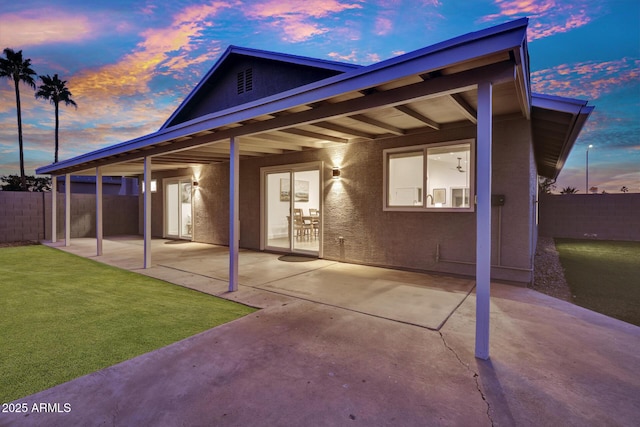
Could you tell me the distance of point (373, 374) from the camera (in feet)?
7.41

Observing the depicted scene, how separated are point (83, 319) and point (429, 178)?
645 cm

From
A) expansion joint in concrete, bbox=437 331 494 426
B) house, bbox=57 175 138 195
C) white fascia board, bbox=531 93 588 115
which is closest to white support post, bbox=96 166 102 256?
expansion joint in concrete, bbox=437 331 494 426

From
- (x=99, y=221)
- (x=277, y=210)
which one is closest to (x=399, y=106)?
(x=277, y=210)

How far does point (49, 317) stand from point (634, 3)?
21.4 metres

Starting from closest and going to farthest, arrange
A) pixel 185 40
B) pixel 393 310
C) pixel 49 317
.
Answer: pixel 49 317, pixel 393 310, pixel 185 40

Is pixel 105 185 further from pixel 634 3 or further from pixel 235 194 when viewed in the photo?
pixel 634 3

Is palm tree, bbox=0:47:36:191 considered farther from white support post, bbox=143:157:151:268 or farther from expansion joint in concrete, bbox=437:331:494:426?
expansion joint in concrete, bbox=437:331:494:426

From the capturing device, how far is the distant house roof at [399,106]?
7.91ft

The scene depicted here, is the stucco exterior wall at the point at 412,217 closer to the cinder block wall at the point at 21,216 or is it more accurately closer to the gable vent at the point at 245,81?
the gable vent at the point at 245,81

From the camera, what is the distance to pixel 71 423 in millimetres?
1701

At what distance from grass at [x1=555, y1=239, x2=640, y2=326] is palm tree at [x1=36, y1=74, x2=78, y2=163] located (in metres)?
26.4

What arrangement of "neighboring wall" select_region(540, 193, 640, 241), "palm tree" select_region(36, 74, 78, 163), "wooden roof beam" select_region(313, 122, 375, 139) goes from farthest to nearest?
"palm tree" select_region(36, 74, 78, 163) → "neighboring wall" select_region(540, 193, 640, 241) → "wooden roof beam" select_region(313, 122, 375, 139)

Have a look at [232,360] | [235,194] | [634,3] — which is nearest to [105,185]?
[235,194]

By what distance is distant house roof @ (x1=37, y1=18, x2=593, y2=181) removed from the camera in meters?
2.41
